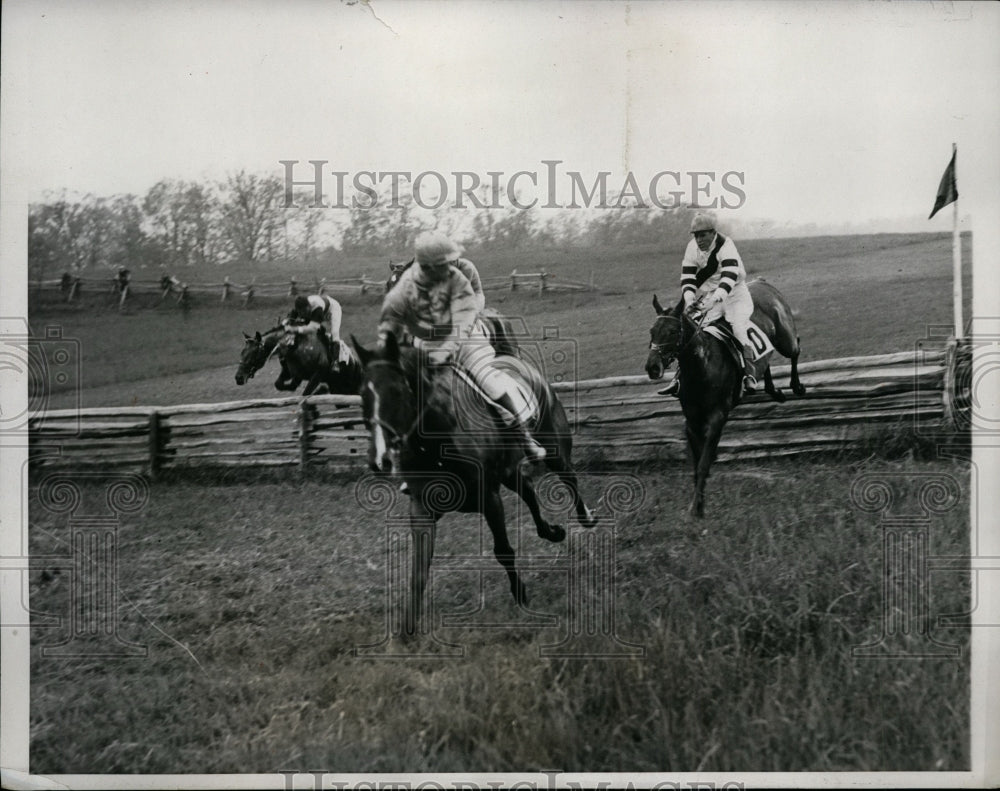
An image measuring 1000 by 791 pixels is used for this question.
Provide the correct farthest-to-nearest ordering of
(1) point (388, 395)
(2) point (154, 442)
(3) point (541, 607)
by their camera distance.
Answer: (2) point (154, 442)
(3) point (541, 607)
(1) point (388, 395)

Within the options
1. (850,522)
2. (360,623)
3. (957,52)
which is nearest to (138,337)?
(360,623)

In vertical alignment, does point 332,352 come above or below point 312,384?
above

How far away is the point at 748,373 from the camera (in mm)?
3988

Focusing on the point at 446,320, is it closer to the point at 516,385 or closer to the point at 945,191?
the point at 516,385

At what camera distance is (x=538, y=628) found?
3861 millimetres

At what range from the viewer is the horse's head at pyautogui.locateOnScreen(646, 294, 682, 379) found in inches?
155

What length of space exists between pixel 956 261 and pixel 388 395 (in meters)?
3.25

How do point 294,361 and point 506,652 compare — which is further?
point 294,361

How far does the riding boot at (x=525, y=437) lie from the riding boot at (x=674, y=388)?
0.74 metres

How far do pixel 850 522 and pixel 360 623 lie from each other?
2764mm

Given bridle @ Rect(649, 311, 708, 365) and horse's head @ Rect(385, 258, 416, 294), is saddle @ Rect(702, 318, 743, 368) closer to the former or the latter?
bridle @ Rect(649, 311, 708, 365)

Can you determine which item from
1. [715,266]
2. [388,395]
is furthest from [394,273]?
[715,266]

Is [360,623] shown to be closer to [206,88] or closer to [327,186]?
[327,186]

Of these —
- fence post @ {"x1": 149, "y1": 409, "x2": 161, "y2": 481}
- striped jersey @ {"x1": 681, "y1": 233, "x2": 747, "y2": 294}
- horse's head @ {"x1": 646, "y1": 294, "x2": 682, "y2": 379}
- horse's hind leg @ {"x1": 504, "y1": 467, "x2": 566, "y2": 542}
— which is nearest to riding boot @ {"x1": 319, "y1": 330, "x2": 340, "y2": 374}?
fence post @ {"x1": 149, "y1": 409, "x2": 161, "y2": 481}
